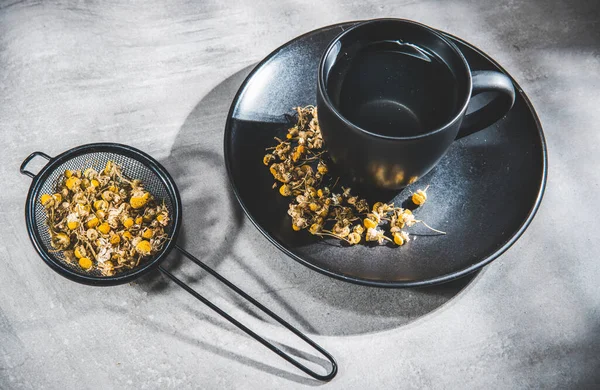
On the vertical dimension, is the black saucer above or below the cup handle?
below

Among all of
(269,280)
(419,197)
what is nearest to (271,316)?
(269,280)

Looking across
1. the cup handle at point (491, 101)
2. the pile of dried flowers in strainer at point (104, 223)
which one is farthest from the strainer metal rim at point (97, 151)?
the cup handle at point (491, 101)

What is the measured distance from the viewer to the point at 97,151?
502mm

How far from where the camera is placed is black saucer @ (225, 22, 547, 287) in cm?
41

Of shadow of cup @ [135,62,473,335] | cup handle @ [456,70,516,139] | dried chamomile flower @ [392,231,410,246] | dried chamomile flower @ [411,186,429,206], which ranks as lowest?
shadow of cup @ [135,62,473,335]

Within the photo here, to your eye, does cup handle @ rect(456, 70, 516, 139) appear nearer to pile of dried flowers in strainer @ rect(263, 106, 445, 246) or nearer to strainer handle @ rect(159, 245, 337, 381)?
pile of dried flowers in strainer @ rect(263, 106, 445, 246)

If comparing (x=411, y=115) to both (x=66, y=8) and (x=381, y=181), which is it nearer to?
(x=381, y=181)

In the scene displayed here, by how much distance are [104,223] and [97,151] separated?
0.27ft

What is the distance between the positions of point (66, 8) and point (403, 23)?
0.50m

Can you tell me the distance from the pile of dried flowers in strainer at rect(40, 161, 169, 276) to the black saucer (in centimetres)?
10

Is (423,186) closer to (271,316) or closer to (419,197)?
(419,197)

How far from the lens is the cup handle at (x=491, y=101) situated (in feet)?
1.20

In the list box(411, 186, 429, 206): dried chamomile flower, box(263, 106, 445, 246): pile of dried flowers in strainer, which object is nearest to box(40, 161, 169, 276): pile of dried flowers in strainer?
box(263, 106, 445, 246): pile of dried flowers in strainer

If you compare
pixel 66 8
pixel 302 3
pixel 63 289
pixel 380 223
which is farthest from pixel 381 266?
pixel 66 8
